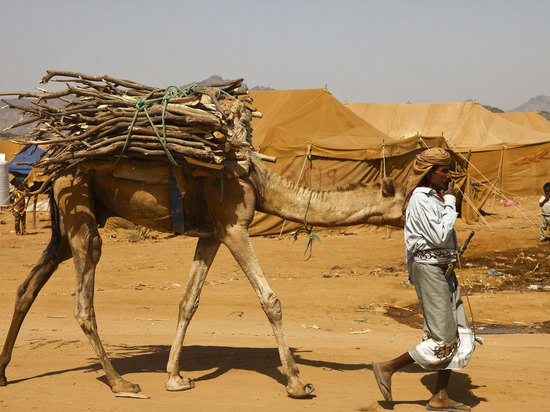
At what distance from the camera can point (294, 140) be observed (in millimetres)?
19938

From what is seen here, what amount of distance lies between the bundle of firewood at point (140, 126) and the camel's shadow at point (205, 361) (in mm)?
1975

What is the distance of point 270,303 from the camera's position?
5598 mm

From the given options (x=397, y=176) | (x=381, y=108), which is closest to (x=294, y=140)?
(x=397, y=176)

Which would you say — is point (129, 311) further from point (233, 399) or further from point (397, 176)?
point (397, 176)

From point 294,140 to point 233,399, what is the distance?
1504cm

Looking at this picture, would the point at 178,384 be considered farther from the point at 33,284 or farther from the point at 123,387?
the point at 33,284

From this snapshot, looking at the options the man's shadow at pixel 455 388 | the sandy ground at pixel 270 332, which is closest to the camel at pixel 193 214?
the sandy ground at pixel 270 332

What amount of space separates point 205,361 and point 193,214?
1.63 m

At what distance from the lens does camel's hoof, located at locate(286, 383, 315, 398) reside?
535 cm

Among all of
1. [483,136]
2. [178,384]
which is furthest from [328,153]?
[483,136]

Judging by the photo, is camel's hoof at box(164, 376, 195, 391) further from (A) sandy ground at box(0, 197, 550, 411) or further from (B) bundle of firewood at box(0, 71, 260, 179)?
(B) bundle of firewood at box(0, 71, 260, 179)

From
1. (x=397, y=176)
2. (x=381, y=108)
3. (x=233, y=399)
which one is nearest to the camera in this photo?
(x=233, y=399)

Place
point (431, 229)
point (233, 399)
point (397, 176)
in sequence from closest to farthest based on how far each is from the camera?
point (431, 229), point (233, 399), point (397, 176)

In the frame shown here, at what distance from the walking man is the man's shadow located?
0.79ft
